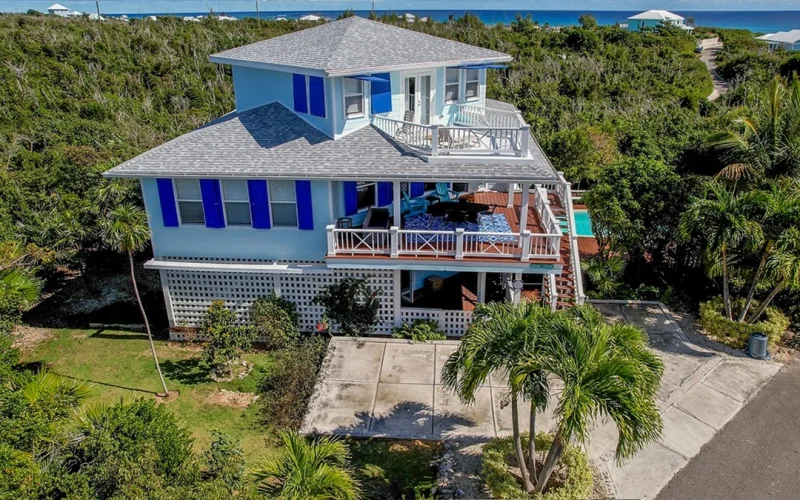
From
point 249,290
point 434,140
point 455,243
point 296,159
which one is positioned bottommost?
point 249,290

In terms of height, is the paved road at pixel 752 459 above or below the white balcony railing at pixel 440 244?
below

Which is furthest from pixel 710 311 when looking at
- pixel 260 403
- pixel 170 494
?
pixel 170 494

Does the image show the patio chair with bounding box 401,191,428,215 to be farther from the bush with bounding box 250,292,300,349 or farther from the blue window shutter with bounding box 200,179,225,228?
the blue window shutter with bounding box 200,179,225,228

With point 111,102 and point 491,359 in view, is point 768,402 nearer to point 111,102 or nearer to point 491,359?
point 491,359

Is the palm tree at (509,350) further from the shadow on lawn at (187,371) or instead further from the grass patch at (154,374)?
the shadow on lawn at (187,371)

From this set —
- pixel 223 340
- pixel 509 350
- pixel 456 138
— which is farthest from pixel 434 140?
pixel 509 350

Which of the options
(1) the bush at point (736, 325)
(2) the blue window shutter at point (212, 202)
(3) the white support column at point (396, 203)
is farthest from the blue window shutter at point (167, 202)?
(1) the bush at point (736, 325)

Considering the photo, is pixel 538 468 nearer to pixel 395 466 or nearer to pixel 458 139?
pixel 395 466
